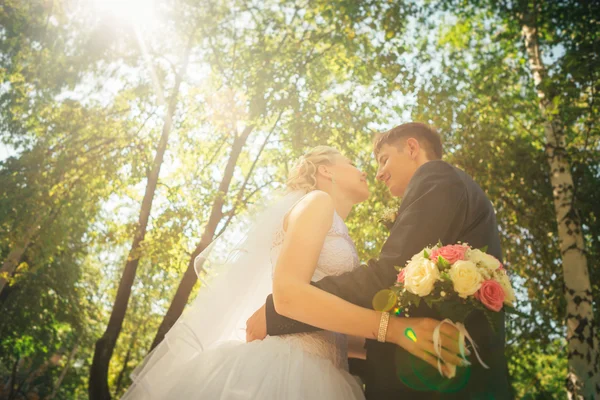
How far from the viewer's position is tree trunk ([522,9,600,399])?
252 inches

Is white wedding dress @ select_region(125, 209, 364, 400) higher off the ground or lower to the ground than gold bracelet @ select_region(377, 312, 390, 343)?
lower

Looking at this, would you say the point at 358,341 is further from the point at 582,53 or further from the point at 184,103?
the point at 184,103

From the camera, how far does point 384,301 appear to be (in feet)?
8.02

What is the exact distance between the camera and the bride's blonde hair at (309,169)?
162 inches

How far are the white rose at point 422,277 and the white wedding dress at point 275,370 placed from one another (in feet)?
3.17

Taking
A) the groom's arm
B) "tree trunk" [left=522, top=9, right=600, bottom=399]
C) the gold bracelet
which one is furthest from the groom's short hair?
"tree trunk" [left=522, top=9, right=600, bottom=399]

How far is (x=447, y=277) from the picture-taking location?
7.04 feet

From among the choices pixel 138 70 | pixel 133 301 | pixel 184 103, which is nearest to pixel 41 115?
pixel 138 70

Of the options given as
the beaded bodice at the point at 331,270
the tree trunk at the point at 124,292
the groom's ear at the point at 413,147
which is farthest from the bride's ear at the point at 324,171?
the tree trunk at the point at 124,292

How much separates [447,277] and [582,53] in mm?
6929

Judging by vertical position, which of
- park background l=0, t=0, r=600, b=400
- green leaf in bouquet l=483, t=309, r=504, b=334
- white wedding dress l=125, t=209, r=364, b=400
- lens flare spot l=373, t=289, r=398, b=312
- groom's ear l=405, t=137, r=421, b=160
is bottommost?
white wedding dress l=125, t=209, r=364, b=400

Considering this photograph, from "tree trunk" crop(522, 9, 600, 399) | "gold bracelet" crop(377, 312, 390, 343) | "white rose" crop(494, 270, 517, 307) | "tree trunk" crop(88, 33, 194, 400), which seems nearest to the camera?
"white rose" crop(494, 270, 517, 307)

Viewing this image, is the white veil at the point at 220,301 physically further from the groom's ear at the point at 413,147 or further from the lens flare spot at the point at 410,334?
the lens flare spot at the point at 410,334

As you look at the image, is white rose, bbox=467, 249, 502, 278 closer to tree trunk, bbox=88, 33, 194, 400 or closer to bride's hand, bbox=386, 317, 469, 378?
bride's hand, bbox=386, 317, 469, 378
